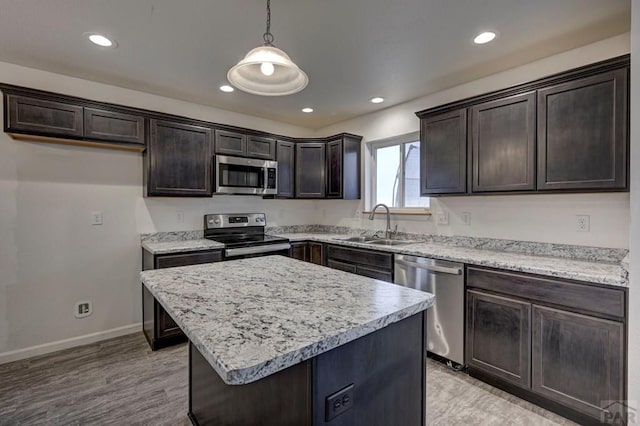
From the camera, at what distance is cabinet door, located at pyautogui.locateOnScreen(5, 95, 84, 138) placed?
2379mm

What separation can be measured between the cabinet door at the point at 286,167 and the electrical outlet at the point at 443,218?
190 cm

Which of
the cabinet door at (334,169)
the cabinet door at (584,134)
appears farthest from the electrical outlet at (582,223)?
the cabinet door at (334,169)

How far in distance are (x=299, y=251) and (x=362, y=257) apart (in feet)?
3.01

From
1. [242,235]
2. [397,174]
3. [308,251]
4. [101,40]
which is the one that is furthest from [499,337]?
[101,40]

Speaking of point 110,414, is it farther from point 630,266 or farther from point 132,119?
point 630,266

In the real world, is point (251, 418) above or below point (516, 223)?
below

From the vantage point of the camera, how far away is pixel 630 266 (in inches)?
63.2

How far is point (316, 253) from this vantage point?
3.82 metres

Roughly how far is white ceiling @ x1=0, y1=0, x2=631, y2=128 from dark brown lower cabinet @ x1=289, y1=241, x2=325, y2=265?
1854 millimetres

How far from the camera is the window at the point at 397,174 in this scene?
3.57 m

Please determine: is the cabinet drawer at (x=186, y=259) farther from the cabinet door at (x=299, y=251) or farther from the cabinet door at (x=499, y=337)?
the cabinet door at (x=499, y=337)

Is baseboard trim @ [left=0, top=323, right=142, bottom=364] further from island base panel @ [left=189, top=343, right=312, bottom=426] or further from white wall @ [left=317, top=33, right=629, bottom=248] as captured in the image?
white wall @ [left=317, top=33, right=629, bottom=248]

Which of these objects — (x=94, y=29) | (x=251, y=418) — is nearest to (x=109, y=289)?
(x=94, y=29)

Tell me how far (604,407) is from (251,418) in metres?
2.01
